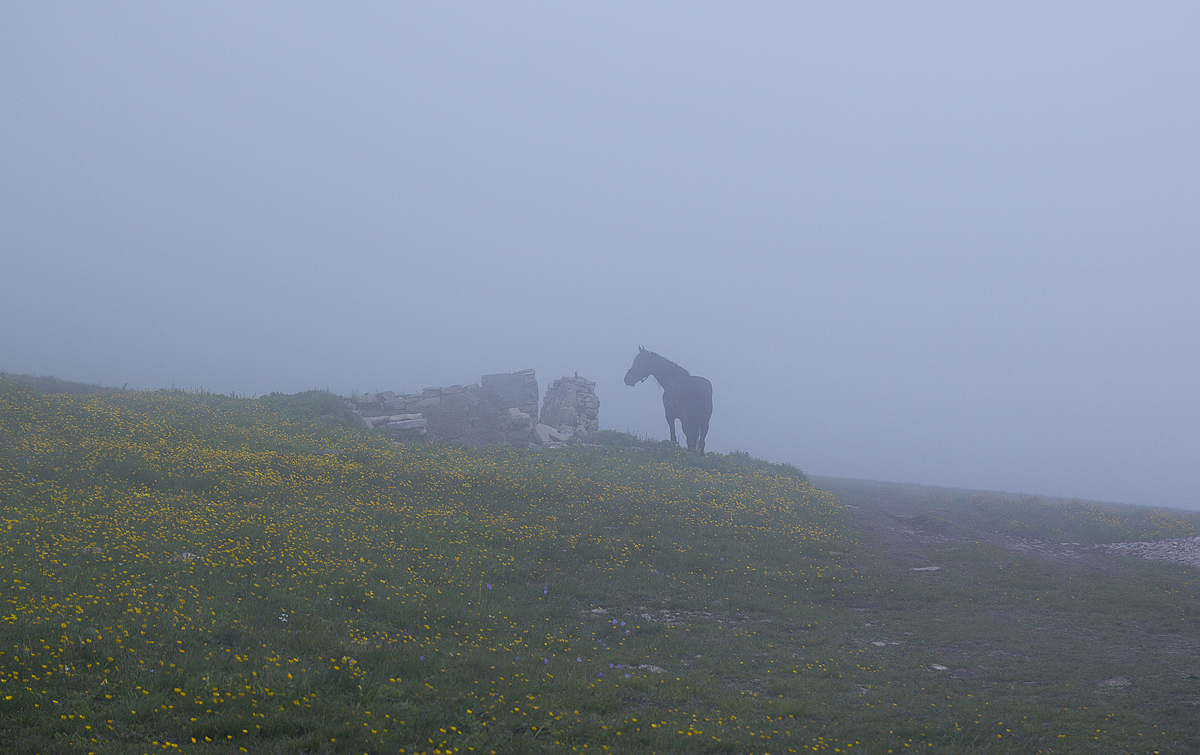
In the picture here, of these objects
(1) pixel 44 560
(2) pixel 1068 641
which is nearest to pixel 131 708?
(1) pixel 44 560

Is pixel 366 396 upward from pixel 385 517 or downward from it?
upward

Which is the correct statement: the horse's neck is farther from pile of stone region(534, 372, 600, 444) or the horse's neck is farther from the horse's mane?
pile of stone region(534, 372, 600, 444)

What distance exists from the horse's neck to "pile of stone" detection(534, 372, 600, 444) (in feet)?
11.8

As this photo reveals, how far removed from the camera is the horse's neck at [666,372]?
3447cm

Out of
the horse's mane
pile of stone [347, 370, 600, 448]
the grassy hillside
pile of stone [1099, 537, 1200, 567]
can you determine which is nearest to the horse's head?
the horse's mane

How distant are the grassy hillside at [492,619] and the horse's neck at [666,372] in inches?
564

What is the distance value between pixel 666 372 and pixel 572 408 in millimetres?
5087

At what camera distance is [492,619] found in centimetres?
1065

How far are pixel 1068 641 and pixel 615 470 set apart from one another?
14.9 meters

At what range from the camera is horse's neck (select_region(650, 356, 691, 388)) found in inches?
1357

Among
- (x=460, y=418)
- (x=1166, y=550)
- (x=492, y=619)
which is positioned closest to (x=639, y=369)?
(x=460, y=418)

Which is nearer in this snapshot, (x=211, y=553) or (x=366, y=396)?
(x=211, y=553)

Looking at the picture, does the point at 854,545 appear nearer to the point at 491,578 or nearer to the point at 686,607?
the point at 686,607

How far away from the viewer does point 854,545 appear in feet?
59.8
